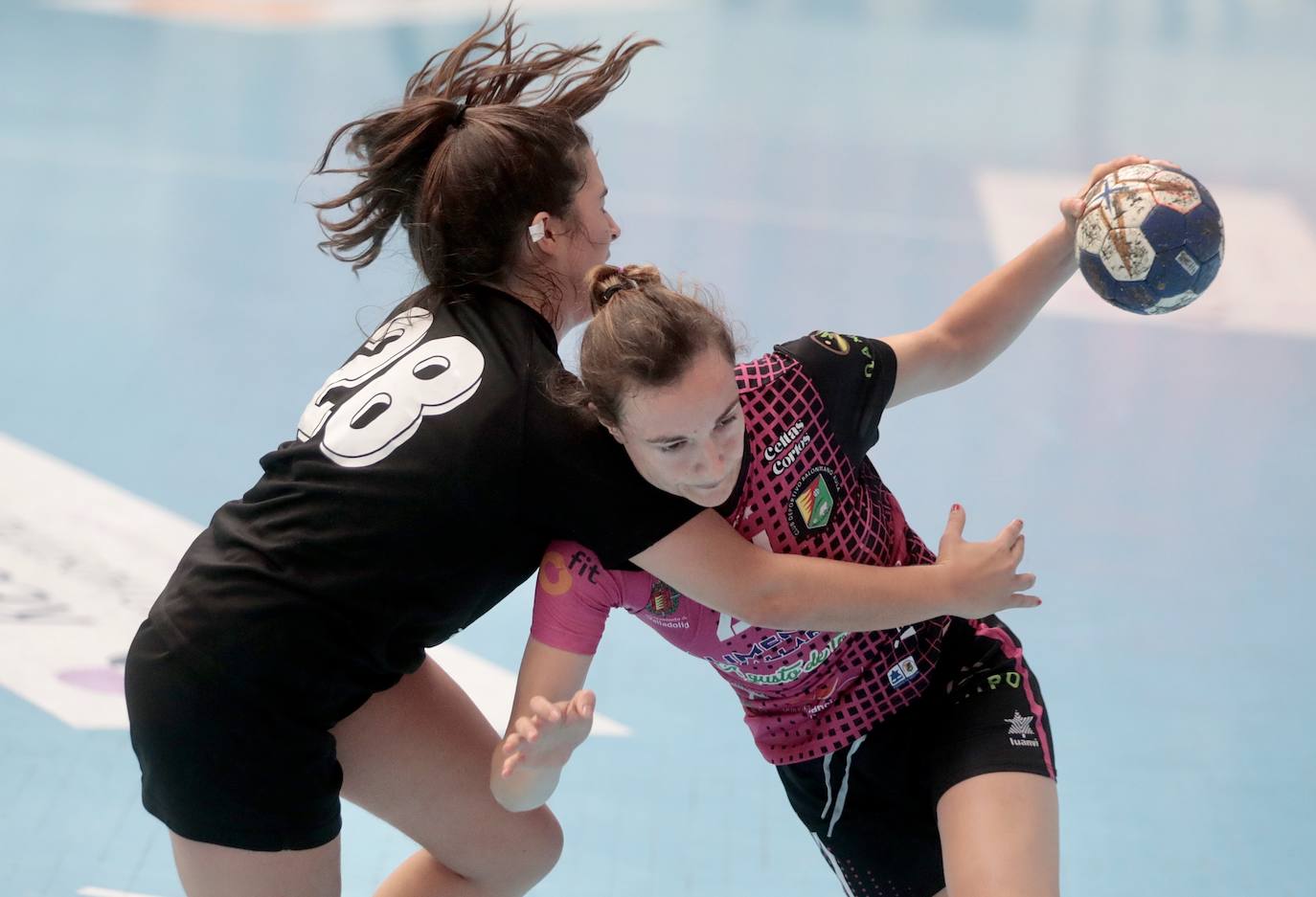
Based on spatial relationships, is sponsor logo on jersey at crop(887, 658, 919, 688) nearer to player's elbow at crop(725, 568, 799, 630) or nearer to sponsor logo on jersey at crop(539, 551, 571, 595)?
player's elbow at crop(725, 568, 799, 630)

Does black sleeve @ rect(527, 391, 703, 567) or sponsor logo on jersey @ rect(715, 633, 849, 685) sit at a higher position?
black sleeve @ rect(527, 391, 703, 567)

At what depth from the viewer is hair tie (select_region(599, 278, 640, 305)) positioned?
2.25 m

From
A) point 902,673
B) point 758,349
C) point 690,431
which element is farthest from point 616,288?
point 758,349

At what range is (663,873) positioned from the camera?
341cm

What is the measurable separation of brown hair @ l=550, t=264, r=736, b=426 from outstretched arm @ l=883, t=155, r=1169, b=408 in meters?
0.47

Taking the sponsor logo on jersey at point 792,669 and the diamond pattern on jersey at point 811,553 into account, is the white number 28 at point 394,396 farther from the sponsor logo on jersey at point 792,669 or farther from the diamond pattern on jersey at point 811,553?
the sponsor logo on jersey at point 792,669

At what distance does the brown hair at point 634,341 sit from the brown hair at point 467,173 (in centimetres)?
20

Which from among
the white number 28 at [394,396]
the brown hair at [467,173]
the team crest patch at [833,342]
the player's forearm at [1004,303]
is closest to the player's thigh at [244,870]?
the white number 28 at [394,396]

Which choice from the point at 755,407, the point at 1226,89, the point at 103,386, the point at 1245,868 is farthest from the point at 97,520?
the point at 1226,89

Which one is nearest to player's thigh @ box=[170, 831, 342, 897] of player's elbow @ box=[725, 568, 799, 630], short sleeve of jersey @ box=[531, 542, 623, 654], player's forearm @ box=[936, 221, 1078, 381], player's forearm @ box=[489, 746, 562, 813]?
player's forearm @ box=[489, 746, 562, 813]

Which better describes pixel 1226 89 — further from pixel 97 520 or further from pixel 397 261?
pixel 97 520

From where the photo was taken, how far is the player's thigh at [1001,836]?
7.36 ft

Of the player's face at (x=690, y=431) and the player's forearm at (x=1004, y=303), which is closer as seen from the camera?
the player's face at (x=690, y=431)

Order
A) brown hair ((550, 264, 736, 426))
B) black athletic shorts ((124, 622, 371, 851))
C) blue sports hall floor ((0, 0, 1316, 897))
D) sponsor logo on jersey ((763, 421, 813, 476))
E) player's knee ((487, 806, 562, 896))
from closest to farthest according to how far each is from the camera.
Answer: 1. brown hair ((550, 264, 736, 426))
2. black athletic shorts ((124, 622, 371, 851))
3. sponsor logo on jersey ((763, 421, 813, 476))
4. player's knee ((487, 806, 562, 896))
5. blue sports hall floor ((0, 0, 1316, 897))
